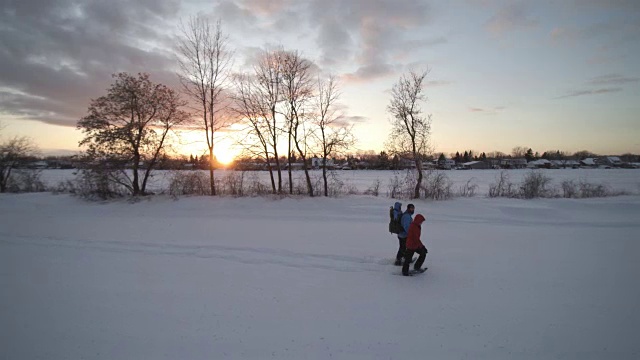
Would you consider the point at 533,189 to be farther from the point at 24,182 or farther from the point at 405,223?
the point at 24,182

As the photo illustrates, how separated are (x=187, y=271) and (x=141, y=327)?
277cm

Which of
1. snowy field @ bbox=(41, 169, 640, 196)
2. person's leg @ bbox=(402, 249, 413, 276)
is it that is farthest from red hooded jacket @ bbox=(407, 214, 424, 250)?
snowy field @ bbox=(41, 169, 640, 196)

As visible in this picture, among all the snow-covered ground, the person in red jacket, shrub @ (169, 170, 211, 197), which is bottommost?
the snow-covered ground

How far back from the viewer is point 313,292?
6641 mm

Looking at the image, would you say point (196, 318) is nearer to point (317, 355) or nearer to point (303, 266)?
point (317, 355)

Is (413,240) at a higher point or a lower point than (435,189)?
lower

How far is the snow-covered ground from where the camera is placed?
4.77 meters

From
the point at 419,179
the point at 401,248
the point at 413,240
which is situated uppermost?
the point at 419,179

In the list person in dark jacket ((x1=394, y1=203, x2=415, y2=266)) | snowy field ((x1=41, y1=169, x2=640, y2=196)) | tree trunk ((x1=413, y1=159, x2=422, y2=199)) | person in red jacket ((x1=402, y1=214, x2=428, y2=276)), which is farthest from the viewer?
snowy field ((x1=41, y1=169, x2=640, y2=196))

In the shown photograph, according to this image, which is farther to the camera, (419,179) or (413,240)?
(419,179)

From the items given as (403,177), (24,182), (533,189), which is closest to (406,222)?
(403,177)

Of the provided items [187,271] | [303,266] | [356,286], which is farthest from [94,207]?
[356,286]

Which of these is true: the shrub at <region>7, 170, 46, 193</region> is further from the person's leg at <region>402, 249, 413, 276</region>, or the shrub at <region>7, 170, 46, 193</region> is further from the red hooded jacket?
the red hooded jacket

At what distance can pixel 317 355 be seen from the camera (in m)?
4.48
